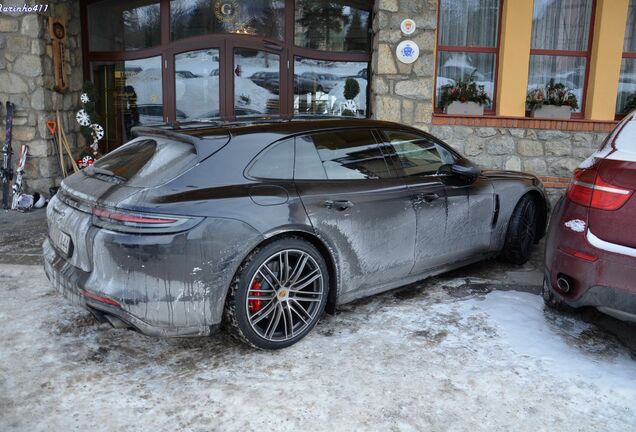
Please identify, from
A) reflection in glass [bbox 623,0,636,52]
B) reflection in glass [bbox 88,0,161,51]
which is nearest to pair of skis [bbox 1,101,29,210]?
reflection in glass [bbox 88,0,161,51]

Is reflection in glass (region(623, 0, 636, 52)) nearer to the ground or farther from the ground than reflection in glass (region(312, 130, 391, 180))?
farther from the ground

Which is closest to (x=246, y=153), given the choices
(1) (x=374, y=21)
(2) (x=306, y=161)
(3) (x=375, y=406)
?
(2) (x=306, y=161)

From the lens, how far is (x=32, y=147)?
830 cm

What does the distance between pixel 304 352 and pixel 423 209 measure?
4.88 feet

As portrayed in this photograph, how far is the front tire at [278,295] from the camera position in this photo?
3.39 metres

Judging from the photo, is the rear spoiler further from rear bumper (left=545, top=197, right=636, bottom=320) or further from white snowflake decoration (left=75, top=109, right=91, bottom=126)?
white snowflake decoration (left=75, top=109, right=91, bottom=126)

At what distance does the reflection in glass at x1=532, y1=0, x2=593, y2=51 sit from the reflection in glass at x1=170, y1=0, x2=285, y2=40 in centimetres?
390

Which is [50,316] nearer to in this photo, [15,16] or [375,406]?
[375,406]

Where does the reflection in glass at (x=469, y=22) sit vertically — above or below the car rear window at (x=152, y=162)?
above

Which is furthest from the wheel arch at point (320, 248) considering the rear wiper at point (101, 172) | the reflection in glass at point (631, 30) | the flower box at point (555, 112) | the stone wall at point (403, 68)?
the reflection in glass at point (631, 30)

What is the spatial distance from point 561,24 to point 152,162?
23.5 feet

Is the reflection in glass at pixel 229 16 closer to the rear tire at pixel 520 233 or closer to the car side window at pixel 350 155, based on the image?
the rear tire at pixel 520 233

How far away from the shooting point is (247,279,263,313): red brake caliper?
3451mm

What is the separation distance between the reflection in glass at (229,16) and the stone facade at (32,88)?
5.89ft
